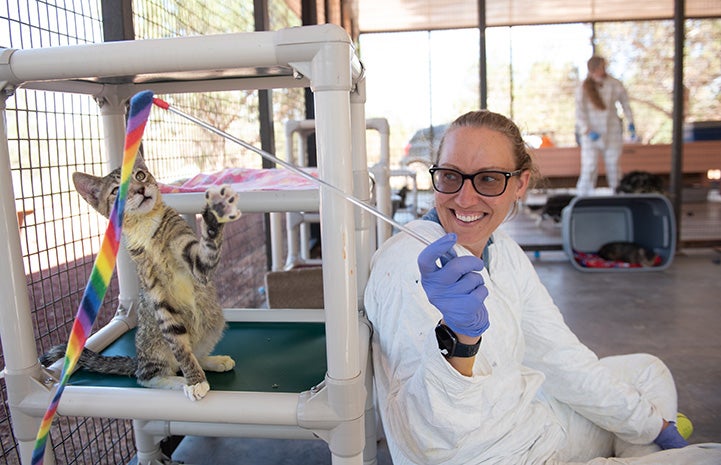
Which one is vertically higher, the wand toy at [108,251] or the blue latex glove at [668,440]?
the wand toy at [108,251]

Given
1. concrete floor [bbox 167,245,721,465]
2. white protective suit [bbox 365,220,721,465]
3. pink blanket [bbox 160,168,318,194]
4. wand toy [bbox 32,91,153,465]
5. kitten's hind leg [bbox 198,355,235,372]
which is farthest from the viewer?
concrete floor [bbox 167,245,721,465]

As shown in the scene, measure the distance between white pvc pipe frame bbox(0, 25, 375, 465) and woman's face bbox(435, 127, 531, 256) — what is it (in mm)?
331

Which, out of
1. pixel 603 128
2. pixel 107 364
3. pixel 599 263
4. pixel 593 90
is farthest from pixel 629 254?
pixel 107 364

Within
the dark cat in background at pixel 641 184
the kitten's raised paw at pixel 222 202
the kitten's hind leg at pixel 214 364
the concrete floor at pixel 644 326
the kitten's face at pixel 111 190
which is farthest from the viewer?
the dark cat in background at pixel 641 184

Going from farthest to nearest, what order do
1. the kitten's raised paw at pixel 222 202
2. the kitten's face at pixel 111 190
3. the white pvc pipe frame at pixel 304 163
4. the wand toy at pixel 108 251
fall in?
the white pvc pipe frame at pixel 304 163 < the kitten's face at pixel 111 190 < the kitten's raised paw at pixel 222 202 < the wand toy at pixel 108 251

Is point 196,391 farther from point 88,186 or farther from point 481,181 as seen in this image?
point 481,181

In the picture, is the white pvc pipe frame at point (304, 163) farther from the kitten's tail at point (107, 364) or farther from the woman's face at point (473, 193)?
the kitten's tail at point (107, 364)

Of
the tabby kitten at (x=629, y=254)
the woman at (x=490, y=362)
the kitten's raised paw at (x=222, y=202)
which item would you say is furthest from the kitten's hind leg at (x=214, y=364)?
the tabby kitten at (x=629, y=254)

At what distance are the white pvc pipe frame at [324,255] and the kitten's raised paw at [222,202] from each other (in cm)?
13

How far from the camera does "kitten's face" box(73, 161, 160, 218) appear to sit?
937mm

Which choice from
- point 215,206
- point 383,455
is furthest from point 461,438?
→ point 383,455

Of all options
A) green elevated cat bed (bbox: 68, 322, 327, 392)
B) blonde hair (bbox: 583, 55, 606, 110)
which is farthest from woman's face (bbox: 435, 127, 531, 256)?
blonde hair (bbox: 583, 55, 606, 110)

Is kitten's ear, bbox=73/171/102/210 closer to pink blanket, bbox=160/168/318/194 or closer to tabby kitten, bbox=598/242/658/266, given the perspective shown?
pink blanket, bbox=160/168/318/194

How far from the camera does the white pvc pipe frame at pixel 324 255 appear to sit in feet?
2.53
